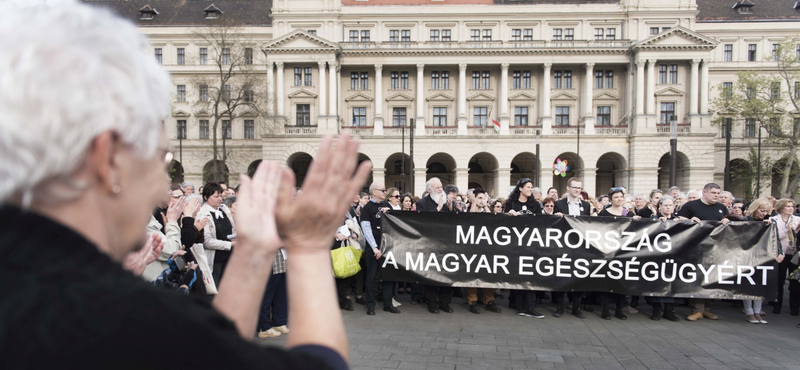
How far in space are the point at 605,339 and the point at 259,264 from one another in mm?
6922

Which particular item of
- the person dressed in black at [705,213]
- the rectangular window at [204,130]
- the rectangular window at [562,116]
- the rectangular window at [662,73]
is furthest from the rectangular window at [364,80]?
the person dressed in black at [705,213]

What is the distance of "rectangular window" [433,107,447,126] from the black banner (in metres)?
39.8

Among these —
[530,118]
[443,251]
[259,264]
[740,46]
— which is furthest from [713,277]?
[740,46]

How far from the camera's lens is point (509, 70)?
46312 mm

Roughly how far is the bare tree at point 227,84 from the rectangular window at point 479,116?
20.4 meters

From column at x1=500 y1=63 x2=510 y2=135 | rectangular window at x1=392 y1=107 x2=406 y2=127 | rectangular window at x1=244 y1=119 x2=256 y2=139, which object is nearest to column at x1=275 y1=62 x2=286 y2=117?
rectangular window at x1=244 y1=119 x2=256 y2=139

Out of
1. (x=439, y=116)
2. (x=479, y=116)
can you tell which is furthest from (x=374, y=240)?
(x=479, y=116)

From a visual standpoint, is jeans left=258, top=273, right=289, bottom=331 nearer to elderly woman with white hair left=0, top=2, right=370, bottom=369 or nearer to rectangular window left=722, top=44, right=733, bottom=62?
elderly woman with white hair left=0, top=2, right=370, bottom=369

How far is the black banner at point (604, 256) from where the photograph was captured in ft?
25.4

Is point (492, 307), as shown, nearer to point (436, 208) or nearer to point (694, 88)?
point (436, 208)

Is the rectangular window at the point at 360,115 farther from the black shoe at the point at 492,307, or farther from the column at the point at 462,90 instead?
the black shoe at the point at 492,307

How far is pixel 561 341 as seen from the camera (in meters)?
6.66

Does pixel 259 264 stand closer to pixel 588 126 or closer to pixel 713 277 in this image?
pixel 713 277

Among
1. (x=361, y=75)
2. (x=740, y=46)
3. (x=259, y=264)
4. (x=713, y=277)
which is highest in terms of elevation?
(x=740, y=46)
